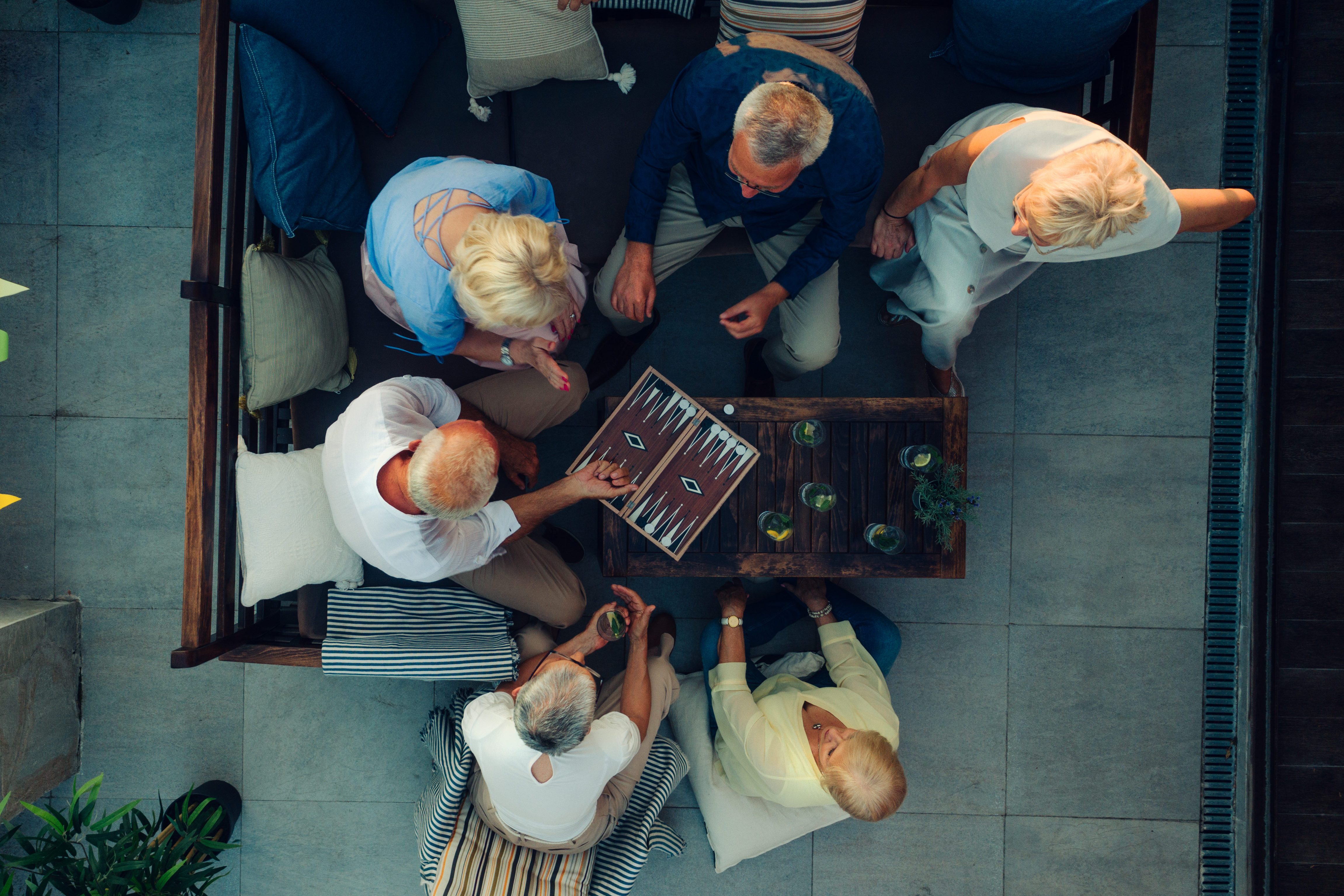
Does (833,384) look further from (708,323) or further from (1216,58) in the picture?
(1216,58)

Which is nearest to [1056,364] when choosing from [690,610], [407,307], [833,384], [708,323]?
[833,384]

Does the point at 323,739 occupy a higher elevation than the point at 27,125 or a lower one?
lower

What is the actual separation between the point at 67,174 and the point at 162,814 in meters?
2.60

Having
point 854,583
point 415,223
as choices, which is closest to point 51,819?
point 415,223

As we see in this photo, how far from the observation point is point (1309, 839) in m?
3.22

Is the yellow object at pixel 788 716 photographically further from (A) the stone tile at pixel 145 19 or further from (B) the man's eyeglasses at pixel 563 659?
(A) the stone tile at pixel 145 19

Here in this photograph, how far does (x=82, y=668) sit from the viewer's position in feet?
10.3

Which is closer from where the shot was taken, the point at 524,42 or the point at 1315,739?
the point at 524,42

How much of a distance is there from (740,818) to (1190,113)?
3450mm

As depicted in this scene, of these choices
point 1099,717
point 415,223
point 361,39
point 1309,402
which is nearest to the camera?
point 415,223

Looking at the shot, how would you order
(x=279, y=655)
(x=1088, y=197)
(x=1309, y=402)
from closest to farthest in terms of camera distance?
(x=1088, y=197)
(x=279, y=655)
(x=1309, y=402)

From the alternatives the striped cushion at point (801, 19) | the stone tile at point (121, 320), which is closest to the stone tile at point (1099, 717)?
the striped cushion at point (801, 19)

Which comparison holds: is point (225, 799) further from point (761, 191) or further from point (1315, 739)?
point (1315, 739)

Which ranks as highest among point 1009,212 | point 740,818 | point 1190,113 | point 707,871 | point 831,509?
point 1190,113
